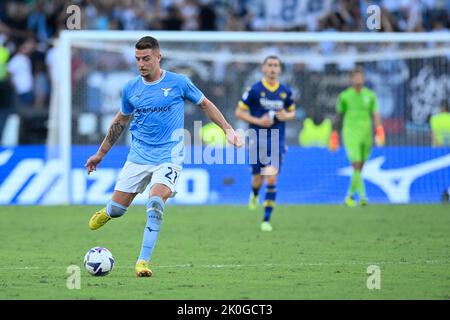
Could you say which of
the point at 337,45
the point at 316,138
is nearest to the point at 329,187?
the point at 316,138

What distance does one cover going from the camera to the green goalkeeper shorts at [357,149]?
67.3ft

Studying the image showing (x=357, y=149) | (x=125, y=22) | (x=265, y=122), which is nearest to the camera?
(x=265, y=122)

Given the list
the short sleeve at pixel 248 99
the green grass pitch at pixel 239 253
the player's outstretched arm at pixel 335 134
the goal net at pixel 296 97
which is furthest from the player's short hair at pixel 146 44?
the goal net at pixel 296 97

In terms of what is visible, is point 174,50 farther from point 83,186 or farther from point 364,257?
point 364,257

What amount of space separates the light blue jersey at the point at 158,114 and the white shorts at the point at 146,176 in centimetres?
6

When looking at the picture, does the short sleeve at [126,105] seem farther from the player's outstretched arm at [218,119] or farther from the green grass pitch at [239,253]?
the green grass pitch at [239,253]

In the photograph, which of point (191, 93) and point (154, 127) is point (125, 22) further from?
point (154, 127)

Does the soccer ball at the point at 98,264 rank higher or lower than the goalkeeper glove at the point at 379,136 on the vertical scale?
lower

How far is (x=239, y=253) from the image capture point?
41.4ft

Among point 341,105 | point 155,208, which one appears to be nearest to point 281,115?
point 341,105

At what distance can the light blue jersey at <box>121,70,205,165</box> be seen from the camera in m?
Answer: 10.8

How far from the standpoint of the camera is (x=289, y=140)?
22.1m

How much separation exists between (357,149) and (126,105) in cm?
1023

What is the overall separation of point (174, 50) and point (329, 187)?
443 centimetres
